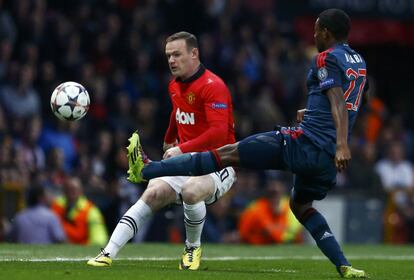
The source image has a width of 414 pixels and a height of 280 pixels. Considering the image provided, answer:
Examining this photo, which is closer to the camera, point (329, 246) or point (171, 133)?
point (329, 246)

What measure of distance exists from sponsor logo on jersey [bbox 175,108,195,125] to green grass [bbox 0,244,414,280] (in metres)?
1.29

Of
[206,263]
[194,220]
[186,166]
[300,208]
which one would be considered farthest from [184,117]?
[206,263]

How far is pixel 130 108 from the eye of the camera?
1841 centimetres

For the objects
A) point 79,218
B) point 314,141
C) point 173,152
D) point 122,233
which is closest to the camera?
point 314,141

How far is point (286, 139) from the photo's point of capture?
8938 millimetres

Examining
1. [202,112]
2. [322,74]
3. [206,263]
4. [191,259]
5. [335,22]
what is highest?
[335,22]

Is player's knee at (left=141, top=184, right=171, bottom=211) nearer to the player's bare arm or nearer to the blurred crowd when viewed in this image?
the player's bare arm

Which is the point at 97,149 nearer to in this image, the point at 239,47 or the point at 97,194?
the point at 97,194

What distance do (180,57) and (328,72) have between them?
5.81 ft

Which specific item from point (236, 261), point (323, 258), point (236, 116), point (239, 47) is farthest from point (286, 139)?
point (239, 47)

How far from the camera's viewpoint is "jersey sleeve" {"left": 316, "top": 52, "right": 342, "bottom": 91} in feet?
28.6

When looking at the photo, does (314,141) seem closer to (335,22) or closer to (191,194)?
(335,22)

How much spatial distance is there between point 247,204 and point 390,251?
3.24 meters

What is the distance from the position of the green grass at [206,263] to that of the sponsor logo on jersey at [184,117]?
1290 mm
